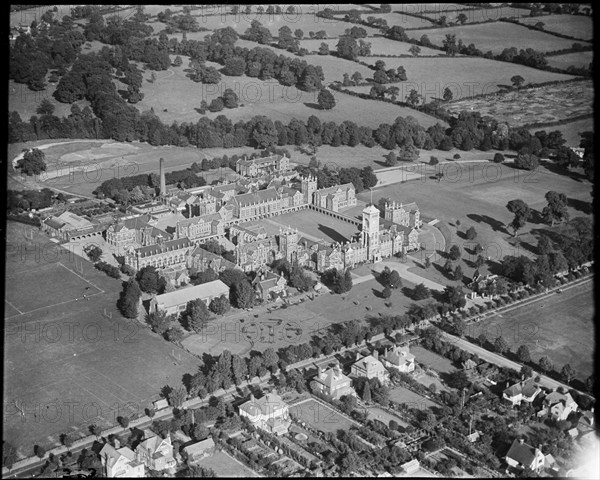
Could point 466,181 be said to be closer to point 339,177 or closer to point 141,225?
point 339,177

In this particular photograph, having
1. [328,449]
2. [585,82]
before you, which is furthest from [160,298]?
[585,82]

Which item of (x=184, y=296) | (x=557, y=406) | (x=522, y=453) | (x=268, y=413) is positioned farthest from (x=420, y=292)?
(x=522, y=453)

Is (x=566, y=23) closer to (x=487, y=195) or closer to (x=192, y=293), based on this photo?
(x=487, y=195)

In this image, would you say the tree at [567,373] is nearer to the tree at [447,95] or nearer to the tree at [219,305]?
the tree at [219,305]

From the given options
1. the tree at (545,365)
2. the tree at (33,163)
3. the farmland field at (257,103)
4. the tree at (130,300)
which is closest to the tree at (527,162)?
the farmland field at (257,103)

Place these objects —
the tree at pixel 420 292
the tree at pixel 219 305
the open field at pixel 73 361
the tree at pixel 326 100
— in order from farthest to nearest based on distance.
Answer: the tree at pixel 326 100 → the tree at pixel 420 292 → the tree at pixel 219 305 → the open field at pixel 73 361
